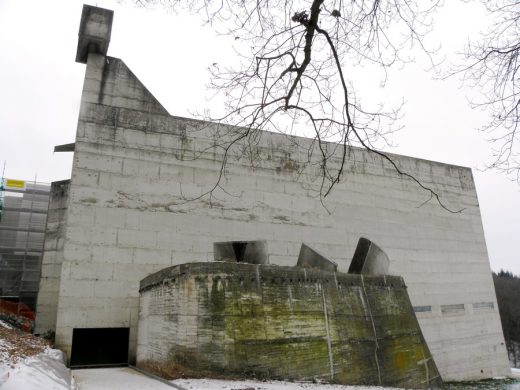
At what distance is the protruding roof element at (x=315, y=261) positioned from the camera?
38.8 ft

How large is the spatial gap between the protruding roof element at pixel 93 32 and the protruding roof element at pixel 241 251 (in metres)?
9.62

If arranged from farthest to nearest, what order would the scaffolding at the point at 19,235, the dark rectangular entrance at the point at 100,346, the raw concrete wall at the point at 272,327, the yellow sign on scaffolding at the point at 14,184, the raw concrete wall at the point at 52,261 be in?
the yellow sign on scaffolding at the point at 14,184 < the scaffolding at the point at 19,235 < the raw concrete wall at the point at 52,261 < the dark rectangular entrance at the point at 100,346 < the raw concrete wall at the point at 272,327

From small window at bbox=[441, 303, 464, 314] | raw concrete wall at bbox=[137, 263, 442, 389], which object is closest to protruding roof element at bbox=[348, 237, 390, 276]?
raw concrete wall at bbox=[137, 263, 442, 389]

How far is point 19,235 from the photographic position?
25.9m

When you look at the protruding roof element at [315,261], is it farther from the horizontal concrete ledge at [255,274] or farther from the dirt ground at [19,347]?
the dirt ground at [19,347]

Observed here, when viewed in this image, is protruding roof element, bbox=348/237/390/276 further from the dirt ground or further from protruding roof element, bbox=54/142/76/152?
protruding roof element, bbox=54/142/76/152

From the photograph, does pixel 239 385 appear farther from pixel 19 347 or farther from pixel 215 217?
pixel 215 217

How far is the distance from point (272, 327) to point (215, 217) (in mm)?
7539

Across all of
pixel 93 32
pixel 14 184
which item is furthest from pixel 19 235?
pixel 93 32

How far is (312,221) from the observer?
1852cm

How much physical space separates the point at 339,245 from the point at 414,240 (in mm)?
4852

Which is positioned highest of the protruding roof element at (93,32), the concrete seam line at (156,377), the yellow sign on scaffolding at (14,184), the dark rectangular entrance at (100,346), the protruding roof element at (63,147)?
the protruding roof element at (93,32)

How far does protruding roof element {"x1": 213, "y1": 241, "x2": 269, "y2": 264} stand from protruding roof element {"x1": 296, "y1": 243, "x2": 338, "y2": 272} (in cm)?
131

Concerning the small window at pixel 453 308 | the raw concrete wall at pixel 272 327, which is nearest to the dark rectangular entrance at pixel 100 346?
the raw concrete wall at pixel 272 327
